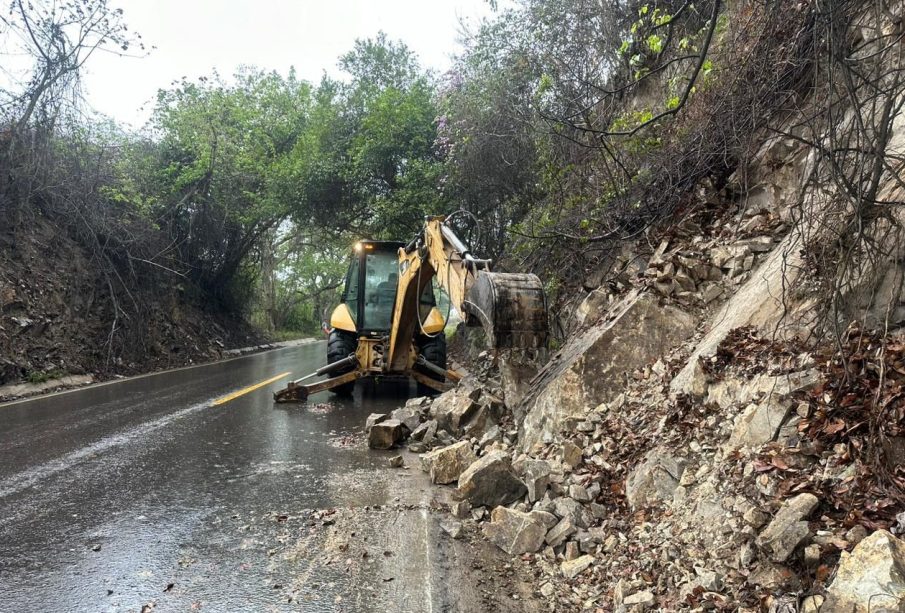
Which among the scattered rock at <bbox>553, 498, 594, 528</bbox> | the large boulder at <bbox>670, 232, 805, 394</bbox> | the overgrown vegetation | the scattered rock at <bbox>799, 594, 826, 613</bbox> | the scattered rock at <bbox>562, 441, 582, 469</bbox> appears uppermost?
the overgrown vegetation

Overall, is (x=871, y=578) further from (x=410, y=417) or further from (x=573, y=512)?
(x=410, y=417)

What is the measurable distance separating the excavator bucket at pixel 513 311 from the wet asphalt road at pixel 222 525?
4.61 ft

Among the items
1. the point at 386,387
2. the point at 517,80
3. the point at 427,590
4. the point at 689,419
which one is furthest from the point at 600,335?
the point at 517,80

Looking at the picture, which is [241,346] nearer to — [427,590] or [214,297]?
[214,297]

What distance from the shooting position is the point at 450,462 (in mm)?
4840

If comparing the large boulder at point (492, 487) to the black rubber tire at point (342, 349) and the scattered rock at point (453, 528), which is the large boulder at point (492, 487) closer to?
the scattered rock at point (453, 528)

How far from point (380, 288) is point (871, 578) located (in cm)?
866

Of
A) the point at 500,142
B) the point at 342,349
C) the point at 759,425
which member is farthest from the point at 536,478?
the point at 500,142

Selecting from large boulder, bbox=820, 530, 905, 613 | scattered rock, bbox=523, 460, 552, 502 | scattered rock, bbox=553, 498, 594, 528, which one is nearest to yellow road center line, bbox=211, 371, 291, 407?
scattered rock, bbox=523, 460, 552, 502

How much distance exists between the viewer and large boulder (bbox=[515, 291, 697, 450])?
4.89m

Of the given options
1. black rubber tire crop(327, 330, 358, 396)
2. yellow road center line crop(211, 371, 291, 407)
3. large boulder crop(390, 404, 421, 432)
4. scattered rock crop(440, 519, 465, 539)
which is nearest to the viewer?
scattered rock crop(440, 519, 465, 539)

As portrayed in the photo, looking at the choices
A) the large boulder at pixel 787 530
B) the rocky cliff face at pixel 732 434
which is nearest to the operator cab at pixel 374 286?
the rocky cliff face at pixel 732 434

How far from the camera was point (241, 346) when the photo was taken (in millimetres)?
21469

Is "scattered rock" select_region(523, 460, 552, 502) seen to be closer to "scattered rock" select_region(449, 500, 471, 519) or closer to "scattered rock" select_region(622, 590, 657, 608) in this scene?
"scattered rock" select_region(449, 500, 471, 519)
